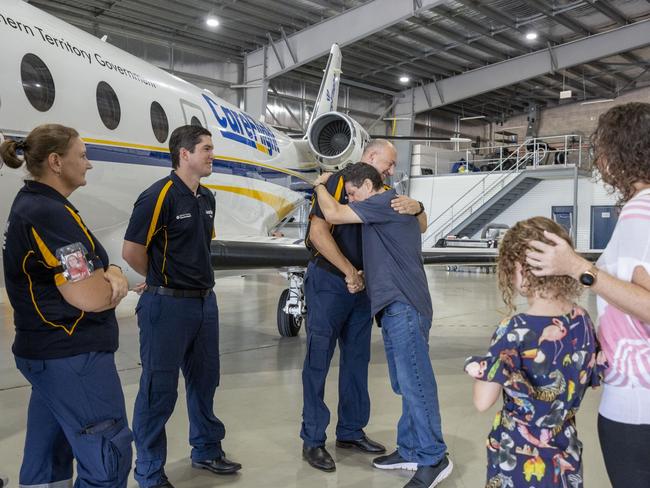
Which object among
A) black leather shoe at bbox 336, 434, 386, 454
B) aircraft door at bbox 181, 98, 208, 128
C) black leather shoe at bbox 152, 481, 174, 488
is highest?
aircraft door at bbox 181, 98, 208, 128

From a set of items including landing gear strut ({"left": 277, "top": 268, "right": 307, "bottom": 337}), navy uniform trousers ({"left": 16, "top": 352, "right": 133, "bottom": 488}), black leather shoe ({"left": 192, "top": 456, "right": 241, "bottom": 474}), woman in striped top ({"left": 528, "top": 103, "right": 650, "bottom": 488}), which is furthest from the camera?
landing gear strut ({"left": 277, "top": 268, "right": 307, "bottom": 337})

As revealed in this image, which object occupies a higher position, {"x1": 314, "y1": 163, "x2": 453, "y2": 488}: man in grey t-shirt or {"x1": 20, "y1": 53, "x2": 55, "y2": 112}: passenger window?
{"x1": 20, "y1": 53, "x2": 55, "y2": 112}: passenger window

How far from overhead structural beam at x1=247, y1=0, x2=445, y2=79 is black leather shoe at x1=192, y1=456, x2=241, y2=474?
14373 mm

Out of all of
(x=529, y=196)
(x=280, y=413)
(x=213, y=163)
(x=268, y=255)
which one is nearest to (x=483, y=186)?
(x=529, y=196)

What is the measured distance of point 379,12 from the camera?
16.3 metres

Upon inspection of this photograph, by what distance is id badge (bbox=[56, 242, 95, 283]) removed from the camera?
2.02 metres

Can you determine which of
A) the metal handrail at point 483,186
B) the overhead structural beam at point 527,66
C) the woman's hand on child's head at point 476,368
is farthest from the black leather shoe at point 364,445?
the overhead structural beam at point 527,66

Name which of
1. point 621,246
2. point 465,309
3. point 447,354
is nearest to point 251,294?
point 465,309

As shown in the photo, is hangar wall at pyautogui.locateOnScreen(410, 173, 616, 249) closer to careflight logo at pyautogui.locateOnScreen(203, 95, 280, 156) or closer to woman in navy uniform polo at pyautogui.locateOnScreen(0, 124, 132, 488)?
careflight logo at pyautogui.locateOnScreen(203, 95, 280, 156)

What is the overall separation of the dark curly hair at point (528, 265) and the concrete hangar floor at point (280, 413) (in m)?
1.89

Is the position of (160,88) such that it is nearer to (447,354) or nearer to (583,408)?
(447,354)

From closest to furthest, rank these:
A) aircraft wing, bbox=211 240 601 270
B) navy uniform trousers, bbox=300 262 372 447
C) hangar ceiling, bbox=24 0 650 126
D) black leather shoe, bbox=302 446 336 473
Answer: black leather shoe, bbox=302 446 336 473, navy uniform trousers, bbox=300 262 372 447, aircraft wing, bbox=211 240 601 270, hangar ceiling, bbox=24 0 650 126

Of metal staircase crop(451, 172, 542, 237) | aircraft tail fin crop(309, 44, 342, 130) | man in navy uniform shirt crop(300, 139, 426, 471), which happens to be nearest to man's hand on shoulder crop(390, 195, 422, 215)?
man in navy uniform shirt crop(300, 139, 426, 471)

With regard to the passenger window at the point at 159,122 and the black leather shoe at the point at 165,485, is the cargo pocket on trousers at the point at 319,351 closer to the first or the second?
the black leather shoe at the point at 165,485
